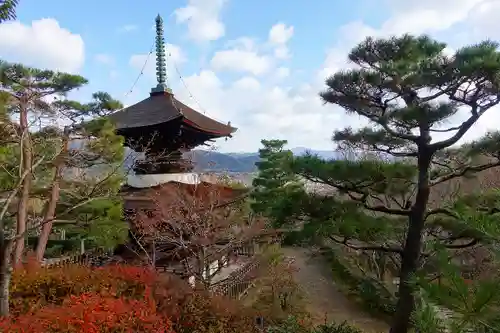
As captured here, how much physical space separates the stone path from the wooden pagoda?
3562mm

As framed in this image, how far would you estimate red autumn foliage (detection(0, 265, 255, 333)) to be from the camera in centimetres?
378

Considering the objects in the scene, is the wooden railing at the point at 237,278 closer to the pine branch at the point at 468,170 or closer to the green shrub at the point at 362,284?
the green shrub at the point at 362,284

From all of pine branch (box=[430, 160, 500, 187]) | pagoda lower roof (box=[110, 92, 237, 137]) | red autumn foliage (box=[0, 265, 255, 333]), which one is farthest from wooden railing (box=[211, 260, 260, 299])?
pine branch (box=[430, 160, 500, 187])

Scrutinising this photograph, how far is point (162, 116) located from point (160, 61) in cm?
205

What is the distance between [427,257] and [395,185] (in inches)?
36.8

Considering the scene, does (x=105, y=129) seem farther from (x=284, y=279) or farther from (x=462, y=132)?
(x=462, y=132)

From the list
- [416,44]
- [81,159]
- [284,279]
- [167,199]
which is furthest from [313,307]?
[416,44]

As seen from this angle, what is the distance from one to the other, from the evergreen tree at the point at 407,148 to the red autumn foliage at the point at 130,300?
72.1 inches

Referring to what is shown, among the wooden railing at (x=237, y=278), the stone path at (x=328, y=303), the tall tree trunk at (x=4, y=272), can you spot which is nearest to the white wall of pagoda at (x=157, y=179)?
the wooden railing at (x=237, y=278)

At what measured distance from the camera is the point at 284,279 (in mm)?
8188

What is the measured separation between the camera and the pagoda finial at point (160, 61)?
356 inches

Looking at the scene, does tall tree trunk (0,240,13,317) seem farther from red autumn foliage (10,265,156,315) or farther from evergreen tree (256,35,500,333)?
evergreen tree (256,35,500,333)

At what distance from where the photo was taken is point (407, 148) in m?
4.36

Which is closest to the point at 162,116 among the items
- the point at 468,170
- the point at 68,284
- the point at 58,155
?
the point at 58,155
